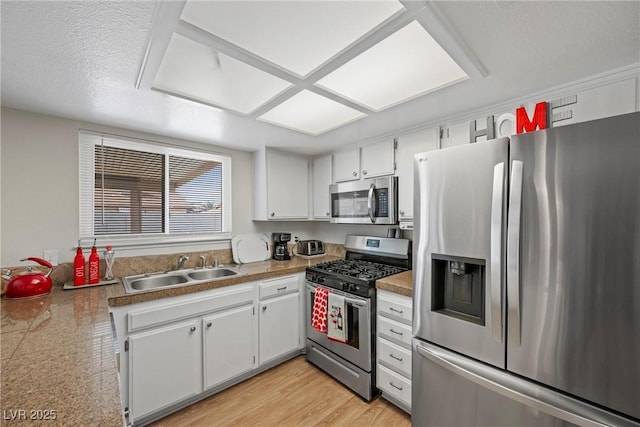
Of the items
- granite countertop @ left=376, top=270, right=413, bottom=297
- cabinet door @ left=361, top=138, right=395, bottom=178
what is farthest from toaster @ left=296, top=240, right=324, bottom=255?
granite countertop @ left=376, top=270, right=413, bottom=297

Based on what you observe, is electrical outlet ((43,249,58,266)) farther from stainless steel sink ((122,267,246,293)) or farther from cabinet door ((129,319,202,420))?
cabinet door ((129,319,202,420))

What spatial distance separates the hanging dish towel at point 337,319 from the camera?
→ 2168 mm

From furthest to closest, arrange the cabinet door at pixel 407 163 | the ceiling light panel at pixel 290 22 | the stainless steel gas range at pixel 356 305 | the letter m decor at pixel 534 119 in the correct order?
the cabinet door at pixel 407 163 → the stainless steel gas range at pixel 356 305 → the letter m decor at pixel 534 119 → the ceiling light panel at pixel 290 22

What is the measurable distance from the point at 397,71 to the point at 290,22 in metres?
0.64

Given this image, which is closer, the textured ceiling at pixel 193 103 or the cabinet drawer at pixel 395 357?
the textured ceiling at pixel 193 103

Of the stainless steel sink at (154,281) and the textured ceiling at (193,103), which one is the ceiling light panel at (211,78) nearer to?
the textured ceiling at (193,103)

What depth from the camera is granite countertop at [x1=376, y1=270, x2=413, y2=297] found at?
183 cm

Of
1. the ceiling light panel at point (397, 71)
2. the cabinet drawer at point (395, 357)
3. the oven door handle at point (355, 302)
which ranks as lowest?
the cabinet drawer at point (395, 357)

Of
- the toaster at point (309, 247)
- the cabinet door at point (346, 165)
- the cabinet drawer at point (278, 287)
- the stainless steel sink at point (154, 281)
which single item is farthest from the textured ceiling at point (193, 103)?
the toaster at point (309, 247)

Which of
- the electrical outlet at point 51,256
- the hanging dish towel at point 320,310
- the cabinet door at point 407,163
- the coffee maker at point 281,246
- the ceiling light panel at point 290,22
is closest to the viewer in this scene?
the ceiling light panel at point 290,22

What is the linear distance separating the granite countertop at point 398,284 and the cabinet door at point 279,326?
0.97m

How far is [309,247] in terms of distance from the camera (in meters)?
3.21

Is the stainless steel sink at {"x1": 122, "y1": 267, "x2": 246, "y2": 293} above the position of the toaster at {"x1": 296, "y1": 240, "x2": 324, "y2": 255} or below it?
below

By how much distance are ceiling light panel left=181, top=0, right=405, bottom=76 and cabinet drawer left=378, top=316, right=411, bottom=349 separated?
176cm
